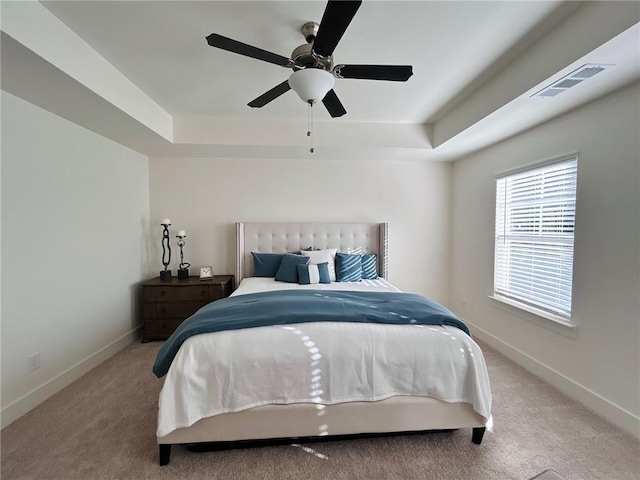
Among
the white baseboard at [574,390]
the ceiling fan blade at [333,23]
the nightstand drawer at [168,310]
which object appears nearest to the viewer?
the ceiling fan blade at [333,23]

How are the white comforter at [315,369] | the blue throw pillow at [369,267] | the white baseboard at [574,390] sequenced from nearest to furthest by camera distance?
the white comforter at [315,369]
the white baseboard at [574,390]
the blue throw pillow at [369,267]

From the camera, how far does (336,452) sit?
175 cm

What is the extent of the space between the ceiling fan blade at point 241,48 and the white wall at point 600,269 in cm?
231

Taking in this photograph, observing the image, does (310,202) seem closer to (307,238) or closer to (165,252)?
(307,238)

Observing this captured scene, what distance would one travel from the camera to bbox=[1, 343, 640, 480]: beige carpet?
1.62 metres

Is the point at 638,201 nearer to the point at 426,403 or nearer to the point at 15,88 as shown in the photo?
the point at 426,403

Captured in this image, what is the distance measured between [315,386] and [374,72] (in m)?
1.92

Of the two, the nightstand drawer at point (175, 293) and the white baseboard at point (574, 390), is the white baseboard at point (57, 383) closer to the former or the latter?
the nightstand drawer at point (175, 293)

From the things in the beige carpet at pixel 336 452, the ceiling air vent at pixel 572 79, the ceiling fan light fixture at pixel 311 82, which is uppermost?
the ceiling air vent at pixel 572 79

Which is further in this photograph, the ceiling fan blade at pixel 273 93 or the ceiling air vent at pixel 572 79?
the ceiling fan blade at pixel 273 93

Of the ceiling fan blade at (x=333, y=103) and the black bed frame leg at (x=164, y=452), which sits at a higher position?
the ceiling fan blade at (x=333, y=103)

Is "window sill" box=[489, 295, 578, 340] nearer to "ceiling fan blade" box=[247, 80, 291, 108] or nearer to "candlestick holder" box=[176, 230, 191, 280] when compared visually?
"ceiling fan blade" box=[247, 80, 291, 108]

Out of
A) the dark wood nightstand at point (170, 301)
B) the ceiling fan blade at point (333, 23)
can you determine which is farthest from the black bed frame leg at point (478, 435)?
the dark wood nightstand at point (170, 301)

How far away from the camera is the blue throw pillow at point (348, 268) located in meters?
3.53
